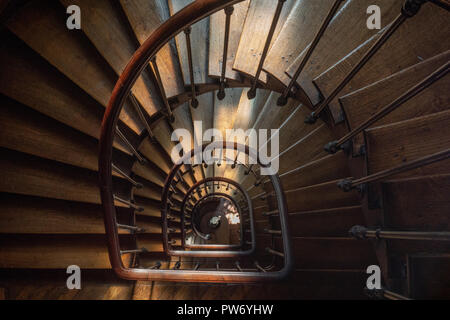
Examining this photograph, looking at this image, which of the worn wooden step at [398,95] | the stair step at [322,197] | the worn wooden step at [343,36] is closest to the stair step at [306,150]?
the stair step at [322,197]

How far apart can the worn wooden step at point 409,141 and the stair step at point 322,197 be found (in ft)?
1.33

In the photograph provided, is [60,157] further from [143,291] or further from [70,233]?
[143,291]

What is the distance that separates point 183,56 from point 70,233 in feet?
6.06

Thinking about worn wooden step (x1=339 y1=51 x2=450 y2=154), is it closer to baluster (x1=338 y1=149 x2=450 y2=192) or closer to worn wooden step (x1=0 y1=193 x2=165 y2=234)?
baluster (x1=338 y1=149 x2=450 y2=192)

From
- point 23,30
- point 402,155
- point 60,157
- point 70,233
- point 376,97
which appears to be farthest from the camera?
point 70,233

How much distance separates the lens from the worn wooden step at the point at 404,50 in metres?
1.02

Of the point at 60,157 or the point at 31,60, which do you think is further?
the point at 60,157

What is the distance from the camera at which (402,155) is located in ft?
3.36

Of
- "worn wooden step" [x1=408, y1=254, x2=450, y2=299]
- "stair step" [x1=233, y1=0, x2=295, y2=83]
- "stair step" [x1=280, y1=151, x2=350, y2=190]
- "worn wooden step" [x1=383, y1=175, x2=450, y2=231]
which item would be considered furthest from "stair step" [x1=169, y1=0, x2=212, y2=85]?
"worn wooden step" [x1=408, y1=254, x2=450, y2=299]

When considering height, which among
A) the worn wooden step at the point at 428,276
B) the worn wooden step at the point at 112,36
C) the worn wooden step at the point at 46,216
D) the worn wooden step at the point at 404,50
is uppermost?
the worn wooden step at the point at 112,36

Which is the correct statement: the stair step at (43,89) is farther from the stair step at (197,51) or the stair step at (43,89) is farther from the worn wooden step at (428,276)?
the worn wooden step at (428,276)
